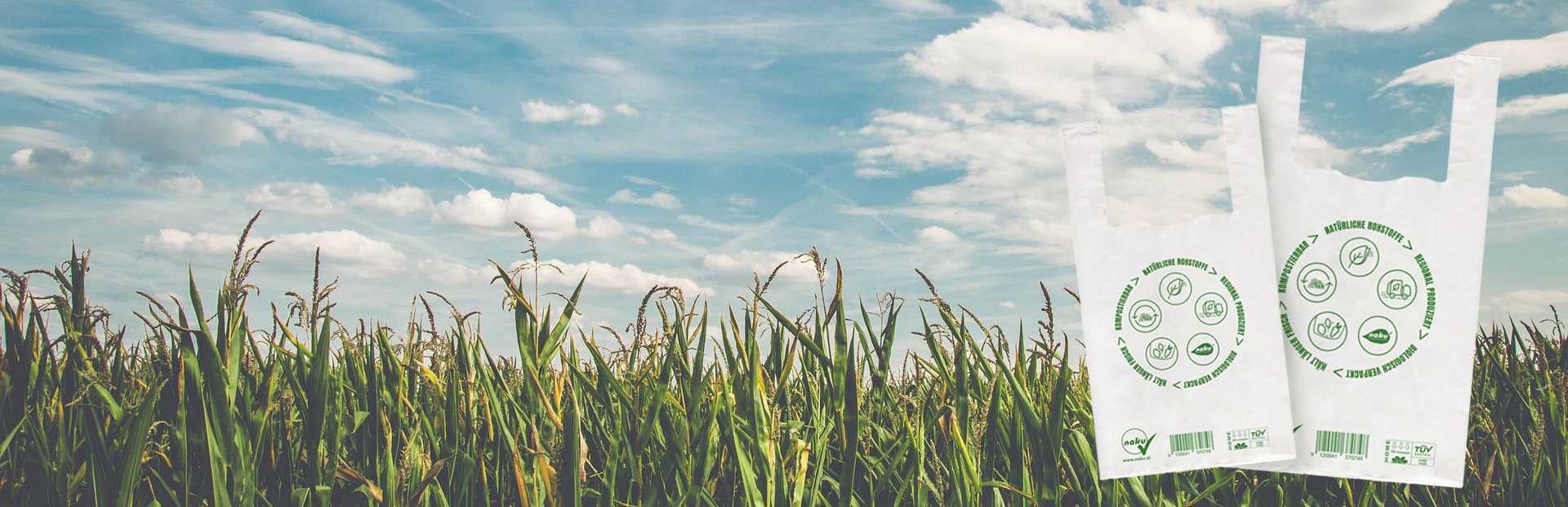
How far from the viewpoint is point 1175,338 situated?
2541mm

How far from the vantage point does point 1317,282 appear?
2643 millimetres

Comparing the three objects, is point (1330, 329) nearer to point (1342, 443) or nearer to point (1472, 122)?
point (1342, 443)

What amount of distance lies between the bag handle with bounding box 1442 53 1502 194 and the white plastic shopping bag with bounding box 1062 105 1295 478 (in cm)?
57

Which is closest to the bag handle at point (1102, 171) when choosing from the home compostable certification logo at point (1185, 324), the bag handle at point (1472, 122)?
the home compostable certification logo at point (1185, 324)

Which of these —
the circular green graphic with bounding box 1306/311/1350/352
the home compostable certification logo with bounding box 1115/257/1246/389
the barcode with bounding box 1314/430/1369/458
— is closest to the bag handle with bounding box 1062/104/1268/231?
the home compostable certification logo with bounding box 1115/257/1246/389

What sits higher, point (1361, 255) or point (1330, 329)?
point (1361, 255)

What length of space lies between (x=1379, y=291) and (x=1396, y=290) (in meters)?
0.04

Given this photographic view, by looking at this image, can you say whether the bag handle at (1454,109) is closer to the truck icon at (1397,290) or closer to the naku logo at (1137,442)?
the truck icon at (1397,290)

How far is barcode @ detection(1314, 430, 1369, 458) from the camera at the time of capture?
8.58ft

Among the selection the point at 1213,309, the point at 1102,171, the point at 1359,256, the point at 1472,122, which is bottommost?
the point at 1213,309

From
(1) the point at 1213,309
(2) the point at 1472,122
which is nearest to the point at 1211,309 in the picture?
(1) the point at 1213,309

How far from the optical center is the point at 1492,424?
3.61 m

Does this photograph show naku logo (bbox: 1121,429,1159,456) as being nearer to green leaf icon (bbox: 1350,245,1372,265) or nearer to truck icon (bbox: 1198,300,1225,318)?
truck icon (bbox: 1198,300,1225,318)

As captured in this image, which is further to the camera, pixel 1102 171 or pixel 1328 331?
pixel 1328 331
